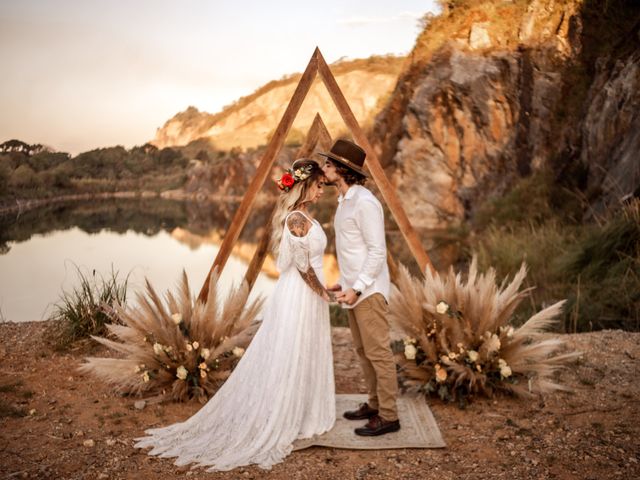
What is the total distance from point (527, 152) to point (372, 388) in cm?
1332

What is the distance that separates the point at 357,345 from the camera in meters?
4.16

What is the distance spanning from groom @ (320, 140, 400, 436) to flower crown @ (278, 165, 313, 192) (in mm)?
110

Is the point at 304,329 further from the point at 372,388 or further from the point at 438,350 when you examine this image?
the point at 438,350

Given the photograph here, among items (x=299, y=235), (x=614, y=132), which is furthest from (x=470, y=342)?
(x=614, y=132)

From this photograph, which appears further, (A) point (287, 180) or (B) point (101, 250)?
(B) point (101, 250)

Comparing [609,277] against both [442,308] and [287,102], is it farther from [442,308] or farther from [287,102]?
[287,102]

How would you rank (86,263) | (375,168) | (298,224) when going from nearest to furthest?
(298,224)
(375,168)
(86,263)

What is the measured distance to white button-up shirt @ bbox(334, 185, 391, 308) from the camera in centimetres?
372

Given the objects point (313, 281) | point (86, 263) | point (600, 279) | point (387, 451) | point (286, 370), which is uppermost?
point (313, 281)

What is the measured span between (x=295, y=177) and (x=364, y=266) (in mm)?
758

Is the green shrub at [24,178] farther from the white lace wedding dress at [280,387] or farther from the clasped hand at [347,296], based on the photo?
the clasped hand at [347,296]

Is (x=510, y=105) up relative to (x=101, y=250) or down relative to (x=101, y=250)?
up

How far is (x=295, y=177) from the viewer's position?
3.93 meters

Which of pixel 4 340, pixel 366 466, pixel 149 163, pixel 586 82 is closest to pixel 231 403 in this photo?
pixel 366 466
